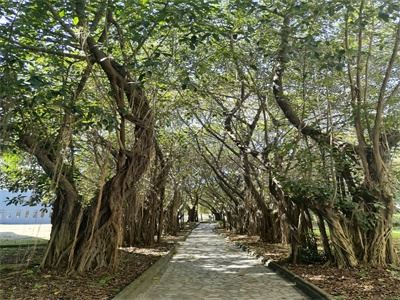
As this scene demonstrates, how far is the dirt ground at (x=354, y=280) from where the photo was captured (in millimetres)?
6414

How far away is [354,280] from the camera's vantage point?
754 centimetres

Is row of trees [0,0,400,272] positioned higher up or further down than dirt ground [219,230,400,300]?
higher up

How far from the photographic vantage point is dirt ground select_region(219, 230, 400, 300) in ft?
21.0

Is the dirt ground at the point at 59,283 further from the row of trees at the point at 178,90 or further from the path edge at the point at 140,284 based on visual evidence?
the row of trees at the point at 178,90

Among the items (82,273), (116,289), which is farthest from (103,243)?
(116,289)

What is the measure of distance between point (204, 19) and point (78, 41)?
209 cm

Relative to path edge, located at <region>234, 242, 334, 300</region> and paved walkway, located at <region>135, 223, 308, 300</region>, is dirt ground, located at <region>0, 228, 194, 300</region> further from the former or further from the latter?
path edge, located at <region>234, 242, 334, 300</region>

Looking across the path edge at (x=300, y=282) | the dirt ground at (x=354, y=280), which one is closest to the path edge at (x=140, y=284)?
the path edge at (x=300, y=282)

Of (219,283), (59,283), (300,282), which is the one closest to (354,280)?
(300,282)

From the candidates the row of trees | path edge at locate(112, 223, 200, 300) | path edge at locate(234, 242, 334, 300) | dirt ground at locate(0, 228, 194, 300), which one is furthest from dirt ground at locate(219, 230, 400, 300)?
dirt ground at locate(0, 228, 194, 300)

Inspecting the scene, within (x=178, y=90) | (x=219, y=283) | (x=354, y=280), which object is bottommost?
(x=219, y=283)

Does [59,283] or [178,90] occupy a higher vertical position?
[178,90]

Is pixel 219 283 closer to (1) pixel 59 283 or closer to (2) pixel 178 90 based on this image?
(1) pixel 59 283

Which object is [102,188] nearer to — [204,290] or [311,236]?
[204,290]
